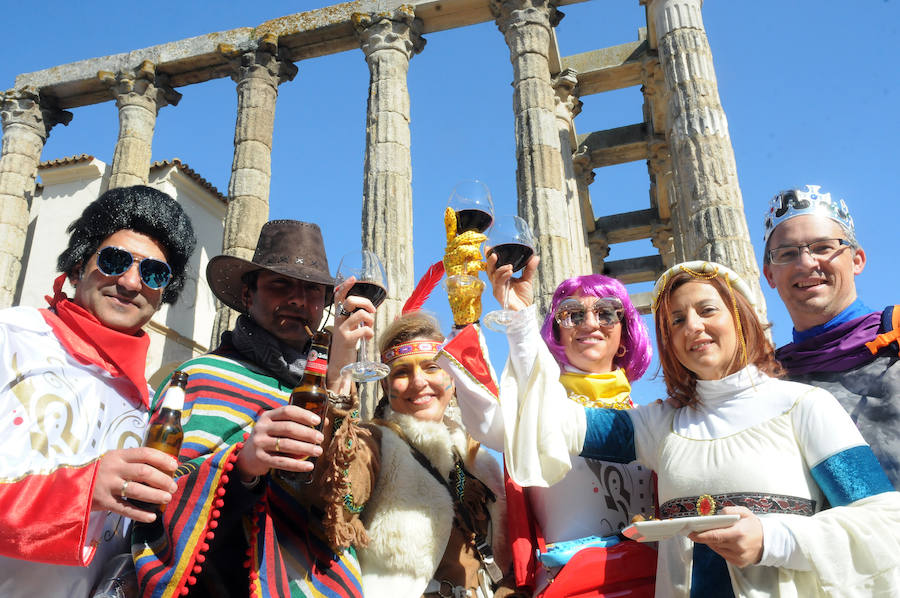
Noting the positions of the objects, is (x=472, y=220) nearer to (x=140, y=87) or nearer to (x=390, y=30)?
(x=390, y=30)

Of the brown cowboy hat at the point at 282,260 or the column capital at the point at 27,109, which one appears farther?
the column capital at the point at 27,109

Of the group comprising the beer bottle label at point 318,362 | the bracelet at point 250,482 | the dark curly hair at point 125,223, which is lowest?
the bracelet at point 250,482

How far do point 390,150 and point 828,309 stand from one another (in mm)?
10269

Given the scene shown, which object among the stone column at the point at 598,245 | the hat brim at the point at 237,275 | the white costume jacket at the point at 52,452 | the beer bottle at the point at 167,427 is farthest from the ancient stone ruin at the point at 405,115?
the beer bottle at the point at 167,427

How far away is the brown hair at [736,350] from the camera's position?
2.37 meters

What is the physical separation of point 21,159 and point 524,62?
454 inches

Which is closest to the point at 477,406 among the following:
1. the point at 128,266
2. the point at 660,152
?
the point at 128,266

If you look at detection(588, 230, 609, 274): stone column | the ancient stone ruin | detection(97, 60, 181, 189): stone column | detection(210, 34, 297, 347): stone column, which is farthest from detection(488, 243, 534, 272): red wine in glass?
detection(588, 230, 609, 274): stone column

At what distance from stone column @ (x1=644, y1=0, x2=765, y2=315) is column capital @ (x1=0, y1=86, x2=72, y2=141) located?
549 inches

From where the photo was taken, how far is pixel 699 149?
Result: 406 inches

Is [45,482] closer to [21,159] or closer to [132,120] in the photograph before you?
[132,120]

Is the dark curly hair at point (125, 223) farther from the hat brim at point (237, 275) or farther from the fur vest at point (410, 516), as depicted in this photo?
the fur vest at point (410, 516)

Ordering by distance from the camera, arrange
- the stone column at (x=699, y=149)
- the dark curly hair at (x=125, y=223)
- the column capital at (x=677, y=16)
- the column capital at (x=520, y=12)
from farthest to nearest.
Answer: the column capital at (x=520, y=12) < the column capital at (x=677, y=16) < the stone column at (x=699, y=149) < the dark curly hair at (x=125, y=223)

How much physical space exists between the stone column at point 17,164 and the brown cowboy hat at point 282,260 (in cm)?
1314
